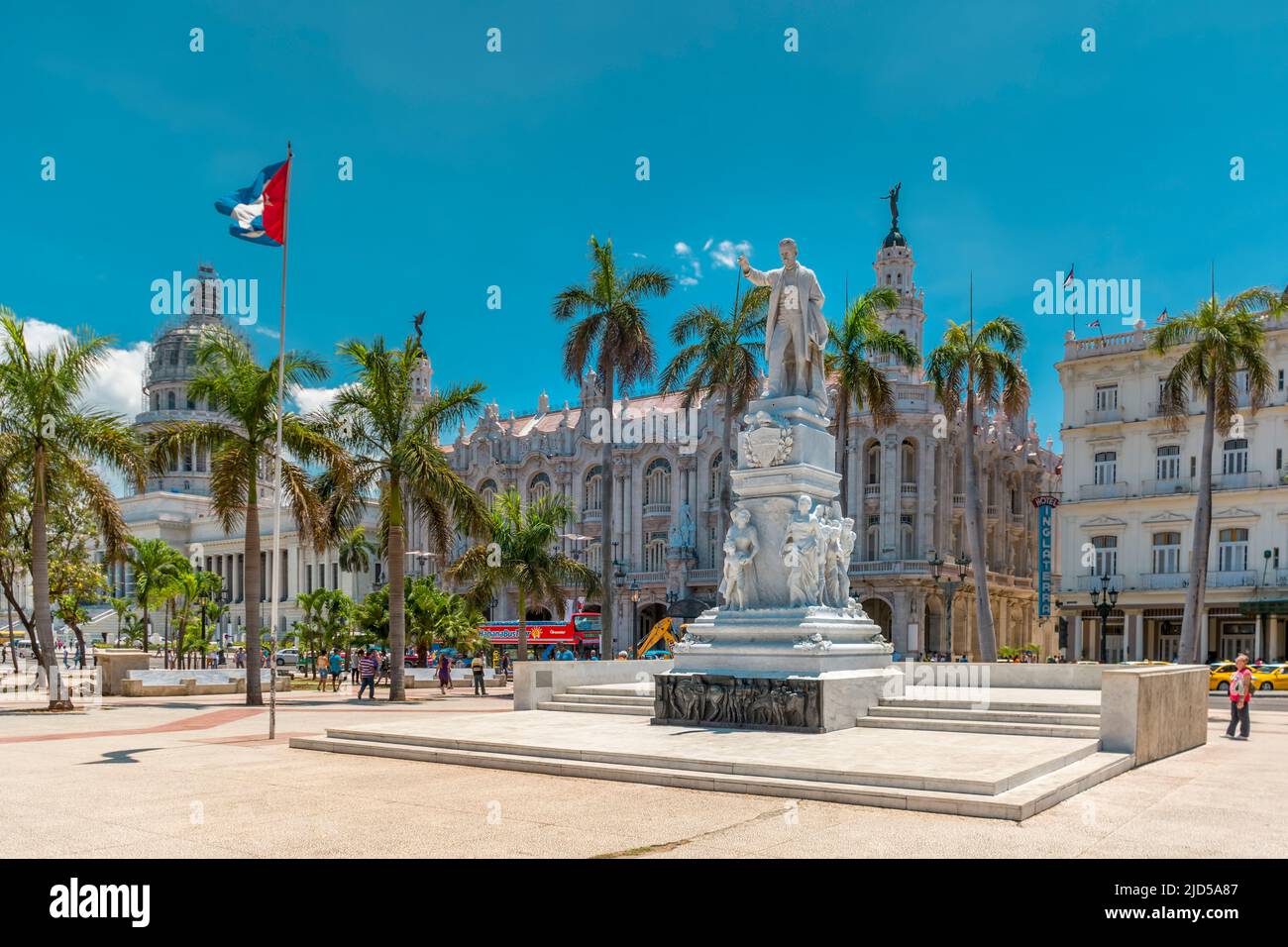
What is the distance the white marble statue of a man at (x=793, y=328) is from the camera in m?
19.7

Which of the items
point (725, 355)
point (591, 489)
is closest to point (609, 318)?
point (725, 355)

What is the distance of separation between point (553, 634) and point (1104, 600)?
32.9 m

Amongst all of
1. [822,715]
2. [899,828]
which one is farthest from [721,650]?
[899,828]

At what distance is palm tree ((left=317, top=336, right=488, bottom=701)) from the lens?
1168 inches

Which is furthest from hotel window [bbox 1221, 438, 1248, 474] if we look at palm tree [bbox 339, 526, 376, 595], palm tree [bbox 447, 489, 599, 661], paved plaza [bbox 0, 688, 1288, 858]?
palm tree [bbox 339, 526, 376, 595]

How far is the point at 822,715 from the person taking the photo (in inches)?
634

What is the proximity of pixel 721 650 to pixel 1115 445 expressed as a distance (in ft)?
132

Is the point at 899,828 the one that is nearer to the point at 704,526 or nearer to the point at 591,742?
the point at 591,742

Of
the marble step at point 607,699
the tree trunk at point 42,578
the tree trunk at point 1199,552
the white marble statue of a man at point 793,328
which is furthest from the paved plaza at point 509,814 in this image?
the tree trunk at point 1199,552

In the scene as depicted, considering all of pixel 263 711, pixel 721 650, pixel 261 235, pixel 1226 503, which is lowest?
pixel 263 711

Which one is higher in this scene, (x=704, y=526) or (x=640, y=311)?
(x=640, y=311)
